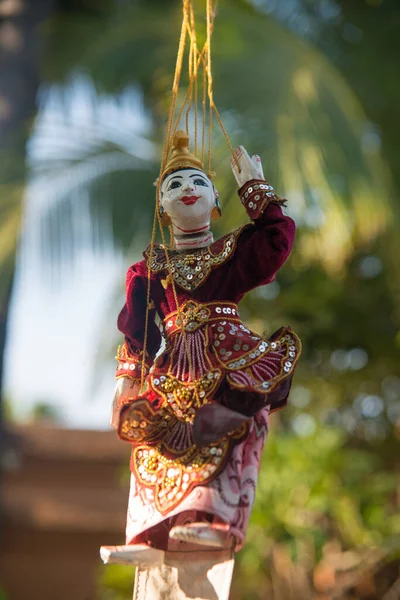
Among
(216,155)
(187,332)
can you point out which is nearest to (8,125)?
(216,155)

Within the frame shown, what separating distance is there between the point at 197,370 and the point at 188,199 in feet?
1.46

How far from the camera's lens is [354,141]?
5.56 meters

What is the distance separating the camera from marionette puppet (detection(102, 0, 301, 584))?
2283mm

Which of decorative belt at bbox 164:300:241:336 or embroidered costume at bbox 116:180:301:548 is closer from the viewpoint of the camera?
embroidered costume at bbox 116:180:301:548

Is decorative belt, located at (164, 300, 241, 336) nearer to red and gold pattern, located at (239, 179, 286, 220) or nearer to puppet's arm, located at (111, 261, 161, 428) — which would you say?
puppet's arm, located at (111, 261, 161, 428)

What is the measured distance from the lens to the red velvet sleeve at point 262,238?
7.91ft

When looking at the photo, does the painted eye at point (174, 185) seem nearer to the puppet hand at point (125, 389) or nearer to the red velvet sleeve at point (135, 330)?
the red velvet sleeve at point (135, 330)

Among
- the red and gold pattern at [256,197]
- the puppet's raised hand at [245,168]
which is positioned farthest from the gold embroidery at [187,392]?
the puppet's raised hand at [245,168]

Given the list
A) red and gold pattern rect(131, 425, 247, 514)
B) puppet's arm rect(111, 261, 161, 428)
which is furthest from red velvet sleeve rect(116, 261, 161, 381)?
red and gold pattern rect(131, 425, 247, 514)

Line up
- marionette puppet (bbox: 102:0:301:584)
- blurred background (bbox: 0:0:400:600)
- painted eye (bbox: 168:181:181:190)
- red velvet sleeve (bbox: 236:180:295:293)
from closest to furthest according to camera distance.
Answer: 1. marionette puppet (bbox: 102:0:301:584)
2. red velvet sleeve (bbox: 236:180:295:293)
3. painted eye (bbox: 168:181:181:190)
4. blurred background (bbox: 0:0:400:600)

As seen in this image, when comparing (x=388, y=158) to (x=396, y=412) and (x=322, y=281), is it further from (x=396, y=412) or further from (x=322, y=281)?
(x=396, y=412)

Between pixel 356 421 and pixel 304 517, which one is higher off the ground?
pixel 356 421

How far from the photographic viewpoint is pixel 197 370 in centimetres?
238

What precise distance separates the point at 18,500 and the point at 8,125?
9.62 ft
